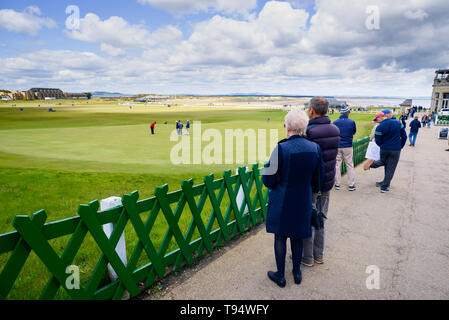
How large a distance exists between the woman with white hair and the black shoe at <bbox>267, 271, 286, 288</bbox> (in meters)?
0.40

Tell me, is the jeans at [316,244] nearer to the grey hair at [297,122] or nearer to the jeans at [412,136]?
the grey hair at [297,122]

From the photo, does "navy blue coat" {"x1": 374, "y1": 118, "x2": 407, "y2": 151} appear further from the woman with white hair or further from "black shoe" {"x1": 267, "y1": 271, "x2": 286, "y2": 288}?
"black shoe" {"x1": 267, "y1": 271, "x2": 286, "y2": 288}

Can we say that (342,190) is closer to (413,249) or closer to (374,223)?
(374,223)

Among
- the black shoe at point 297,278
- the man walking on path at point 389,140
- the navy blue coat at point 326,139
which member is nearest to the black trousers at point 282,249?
the black shoe at point 297,278

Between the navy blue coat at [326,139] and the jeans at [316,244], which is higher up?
the navy blue coat at [326,139]

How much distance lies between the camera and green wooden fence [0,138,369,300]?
2332mm

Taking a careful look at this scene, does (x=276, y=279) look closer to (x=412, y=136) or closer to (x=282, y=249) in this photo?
(x=282, y=249)

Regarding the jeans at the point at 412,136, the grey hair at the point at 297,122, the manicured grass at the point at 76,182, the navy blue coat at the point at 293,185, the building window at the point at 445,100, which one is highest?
the building window at the point at 445,100

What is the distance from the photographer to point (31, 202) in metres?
6.92

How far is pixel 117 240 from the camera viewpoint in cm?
310

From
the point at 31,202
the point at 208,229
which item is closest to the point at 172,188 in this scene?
the point at 31,202

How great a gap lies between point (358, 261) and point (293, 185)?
2089mm

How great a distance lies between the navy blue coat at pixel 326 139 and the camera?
12.2ft
